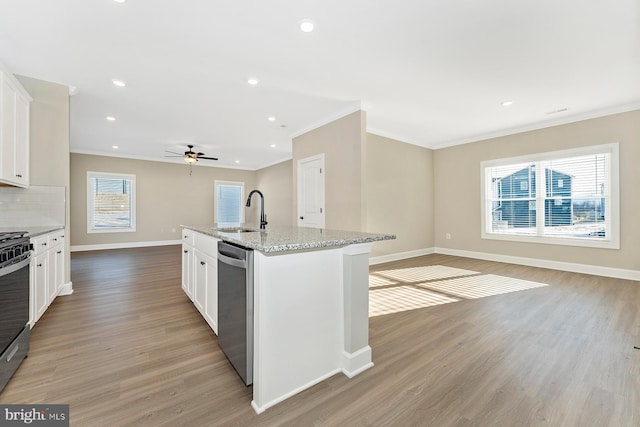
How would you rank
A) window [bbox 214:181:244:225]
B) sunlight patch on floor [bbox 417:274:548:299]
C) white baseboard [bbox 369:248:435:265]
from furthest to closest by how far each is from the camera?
window [bbox 214:181:244:225] → white baseboard [bbox 369:248:435:265] → sunlight patch on floor [bbox 417:274:548:299]

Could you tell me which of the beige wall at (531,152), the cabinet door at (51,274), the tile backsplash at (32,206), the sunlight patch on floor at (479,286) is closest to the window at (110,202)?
the tile backsplash at (32,206)

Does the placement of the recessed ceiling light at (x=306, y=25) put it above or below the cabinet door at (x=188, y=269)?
above

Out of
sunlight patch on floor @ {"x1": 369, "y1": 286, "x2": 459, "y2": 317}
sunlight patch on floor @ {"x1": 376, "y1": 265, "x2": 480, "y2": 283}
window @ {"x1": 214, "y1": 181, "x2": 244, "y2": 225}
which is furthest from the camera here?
window @ {"x1": 214, "y1": 181, "x2": 244, "y2": 225}

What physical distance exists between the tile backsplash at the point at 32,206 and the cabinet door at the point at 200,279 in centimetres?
207

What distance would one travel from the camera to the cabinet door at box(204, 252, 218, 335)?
218 centimetres

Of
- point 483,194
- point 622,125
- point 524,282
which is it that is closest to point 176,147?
point 483,194

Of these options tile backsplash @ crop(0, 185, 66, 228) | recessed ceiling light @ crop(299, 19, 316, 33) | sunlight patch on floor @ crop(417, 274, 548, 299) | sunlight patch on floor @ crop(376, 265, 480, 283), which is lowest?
sunlight patch on floor @ crop(417, 274, 548, 299)

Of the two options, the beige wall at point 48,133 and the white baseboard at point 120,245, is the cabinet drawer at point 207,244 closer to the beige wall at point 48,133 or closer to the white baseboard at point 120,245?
the beige wall at point 48,133

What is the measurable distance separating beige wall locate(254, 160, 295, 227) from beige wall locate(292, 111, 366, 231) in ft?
11.5

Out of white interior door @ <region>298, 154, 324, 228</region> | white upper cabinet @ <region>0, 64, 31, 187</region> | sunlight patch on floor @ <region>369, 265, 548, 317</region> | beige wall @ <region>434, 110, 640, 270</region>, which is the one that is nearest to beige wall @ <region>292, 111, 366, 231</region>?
white interior door @ <region>298, 154, 324, 228</region>

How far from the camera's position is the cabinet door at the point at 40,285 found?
2.44 metres

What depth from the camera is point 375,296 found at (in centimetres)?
346

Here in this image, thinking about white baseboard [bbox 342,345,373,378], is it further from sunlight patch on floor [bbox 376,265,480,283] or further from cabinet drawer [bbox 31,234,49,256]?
cabinet drawer [bbox 31,234,49,256]

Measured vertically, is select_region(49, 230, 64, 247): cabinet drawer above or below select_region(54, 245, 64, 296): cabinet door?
above
